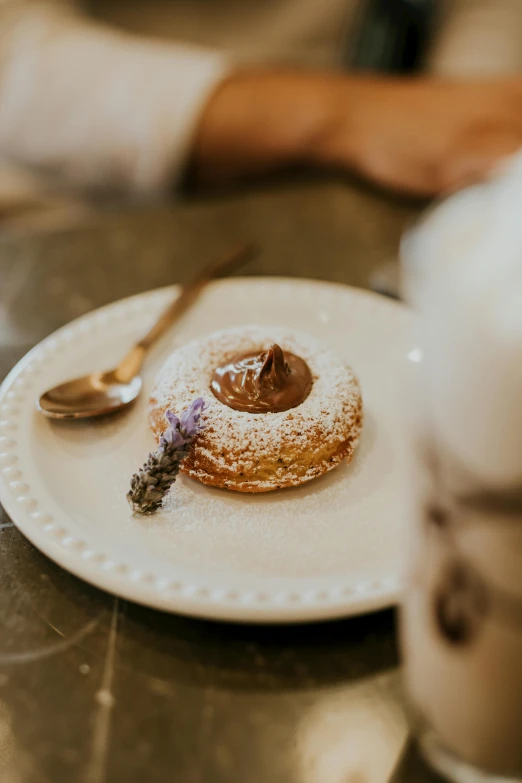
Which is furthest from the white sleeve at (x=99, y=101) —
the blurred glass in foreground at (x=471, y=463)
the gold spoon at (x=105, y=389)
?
the blurred glass in foreground at (x=471, y=463)

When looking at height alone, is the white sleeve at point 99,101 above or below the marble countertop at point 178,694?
above

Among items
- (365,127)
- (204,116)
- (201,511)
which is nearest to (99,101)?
(204,116)

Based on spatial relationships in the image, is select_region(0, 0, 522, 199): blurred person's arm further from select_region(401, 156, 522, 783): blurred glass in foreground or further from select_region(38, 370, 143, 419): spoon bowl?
select_region(401, 156, 522, 783): blurred glass in foreground

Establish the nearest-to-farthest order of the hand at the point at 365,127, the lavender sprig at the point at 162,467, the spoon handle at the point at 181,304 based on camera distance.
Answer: the lavender sprig at the point at 162,467, the spoon handle at the point at 181,304, the hand at the point at 365,127

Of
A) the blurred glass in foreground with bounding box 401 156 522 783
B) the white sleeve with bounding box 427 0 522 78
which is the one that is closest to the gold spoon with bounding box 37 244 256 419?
the blurred glass in foreground with bounding box 401 156 522 783

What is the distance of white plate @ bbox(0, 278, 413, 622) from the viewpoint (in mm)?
612

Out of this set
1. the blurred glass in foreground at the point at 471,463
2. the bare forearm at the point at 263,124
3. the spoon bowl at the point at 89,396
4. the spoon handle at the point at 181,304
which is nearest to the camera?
the blurred glass in foreground at the point at 471,463

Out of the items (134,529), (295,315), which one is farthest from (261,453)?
(295,315)

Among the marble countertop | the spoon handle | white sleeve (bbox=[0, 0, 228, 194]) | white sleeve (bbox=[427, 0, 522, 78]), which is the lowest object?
the marble countertop

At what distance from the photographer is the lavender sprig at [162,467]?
720 mm

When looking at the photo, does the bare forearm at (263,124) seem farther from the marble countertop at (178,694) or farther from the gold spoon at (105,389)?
the marble countertop at (178,694)

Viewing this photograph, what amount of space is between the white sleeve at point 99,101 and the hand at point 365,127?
96 mm

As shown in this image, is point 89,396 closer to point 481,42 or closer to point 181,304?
point 181,304

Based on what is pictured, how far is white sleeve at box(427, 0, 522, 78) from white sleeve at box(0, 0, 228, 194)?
0.79 metres
